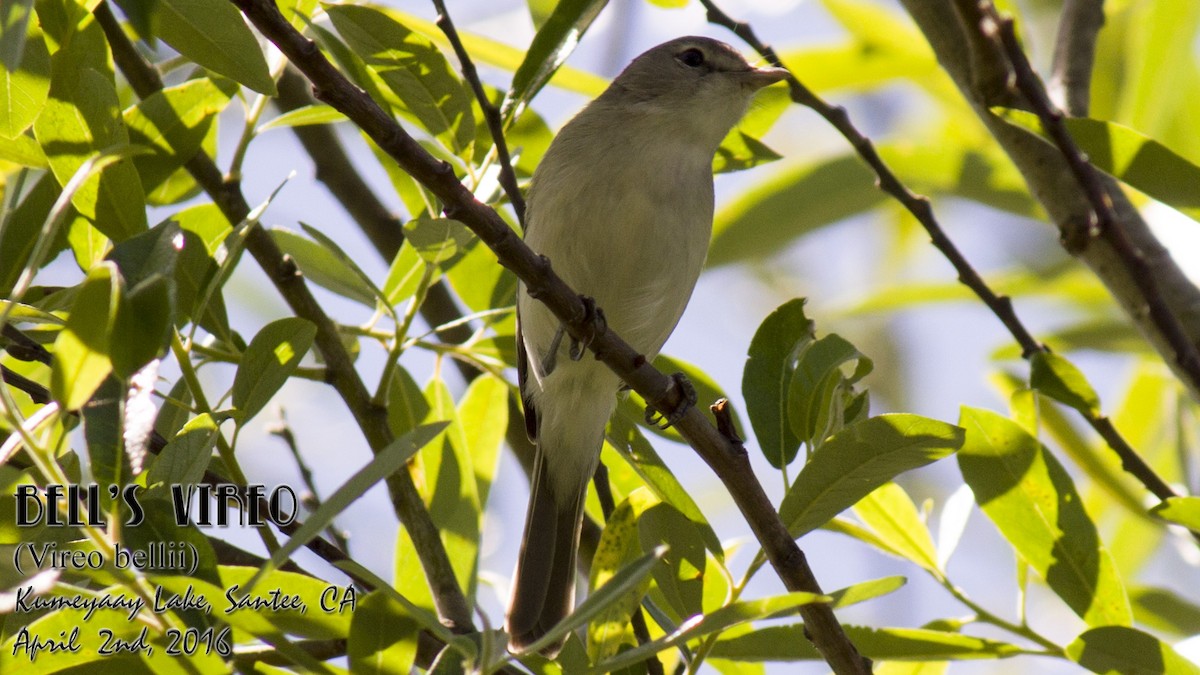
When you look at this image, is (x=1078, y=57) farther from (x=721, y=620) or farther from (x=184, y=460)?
(x=184, y=460)

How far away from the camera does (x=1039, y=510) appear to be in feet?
6.98

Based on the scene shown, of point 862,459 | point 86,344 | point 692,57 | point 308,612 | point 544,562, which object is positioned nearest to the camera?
point 86,344

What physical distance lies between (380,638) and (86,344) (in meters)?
0.50

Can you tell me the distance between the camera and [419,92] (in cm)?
224

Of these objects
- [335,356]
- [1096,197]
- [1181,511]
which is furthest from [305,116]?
[1181,511]

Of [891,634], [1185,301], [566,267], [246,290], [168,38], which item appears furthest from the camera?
[246,290]

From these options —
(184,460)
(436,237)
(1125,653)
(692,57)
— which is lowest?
(1125,653)

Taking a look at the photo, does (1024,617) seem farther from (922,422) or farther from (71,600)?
(71,600)

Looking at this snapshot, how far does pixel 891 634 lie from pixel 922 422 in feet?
1.47

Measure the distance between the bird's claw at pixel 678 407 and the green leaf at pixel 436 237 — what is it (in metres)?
0.46

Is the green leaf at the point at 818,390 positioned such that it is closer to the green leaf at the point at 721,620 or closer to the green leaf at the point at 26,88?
the green leaf at the point at 721,620

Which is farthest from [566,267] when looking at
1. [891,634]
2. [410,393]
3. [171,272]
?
[171,272]

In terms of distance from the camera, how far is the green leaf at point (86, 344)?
129cm

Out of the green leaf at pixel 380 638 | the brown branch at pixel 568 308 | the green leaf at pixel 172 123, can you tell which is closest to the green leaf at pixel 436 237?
the brown branch at pixel 568 308
